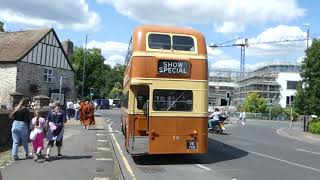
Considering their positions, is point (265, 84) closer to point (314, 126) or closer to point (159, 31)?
point (314, 126)

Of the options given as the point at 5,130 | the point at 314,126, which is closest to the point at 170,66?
the point at 5,130

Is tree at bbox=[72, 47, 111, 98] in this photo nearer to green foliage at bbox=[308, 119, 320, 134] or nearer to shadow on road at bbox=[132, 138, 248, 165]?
green foliage at bbox=[308, 119, 320, 134]

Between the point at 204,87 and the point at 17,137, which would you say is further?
the point at 204,87

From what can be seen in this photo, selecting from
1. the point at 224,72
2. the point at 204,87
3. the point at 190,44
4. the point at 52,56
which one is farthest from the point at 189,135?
the point at 224,72

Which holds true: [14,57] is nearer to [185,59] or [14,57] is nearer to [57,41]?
[57,41]

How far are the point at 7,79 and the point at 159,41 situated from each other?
120 ft

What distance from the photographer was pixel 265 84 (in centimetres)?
13200

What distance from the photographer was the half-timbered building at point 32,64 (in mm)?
50438

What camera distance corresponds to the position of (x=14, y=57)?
1994 inches

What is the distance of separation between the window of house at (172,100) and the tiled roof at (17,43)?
3597cm

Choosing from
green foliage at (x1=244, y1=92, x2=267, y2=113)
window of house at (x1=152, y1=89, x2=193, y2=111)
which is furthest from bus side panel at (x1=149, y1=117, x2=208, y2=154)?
green foliage at (x1=244, y1=92, x2=267, y2=113)

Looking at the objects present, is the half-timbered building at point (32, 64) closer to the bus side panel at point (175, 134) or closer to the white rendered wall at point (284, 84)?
the bus side panel at point (175, 134)

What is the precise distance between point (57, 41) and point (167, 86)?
43733 millimetres

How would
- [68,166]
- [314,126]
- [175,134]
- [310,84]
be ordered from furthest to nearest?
[314,126] → [310,84] → [175,134] → [68,166]
